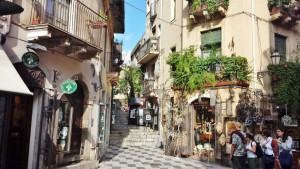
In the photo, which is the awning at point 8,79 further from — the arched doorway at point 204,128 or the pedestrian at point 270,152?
the arched doorway at point 204,128

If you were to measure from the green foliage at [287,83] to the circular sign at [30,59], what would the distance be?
1100 centimetres

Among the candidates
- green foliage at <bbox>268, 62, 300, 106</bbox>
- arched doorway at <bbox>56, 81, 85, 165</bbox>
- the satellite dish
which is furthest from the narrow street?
the satellite dish

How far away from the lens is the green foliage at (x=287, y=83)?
542 inches

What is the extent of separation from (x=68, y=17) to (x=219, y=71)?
7.56 meters

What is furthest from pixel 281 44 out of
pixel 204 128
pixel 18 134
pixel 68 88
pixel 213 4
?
pixel 18 134

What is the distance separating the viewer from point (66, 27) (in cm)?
956

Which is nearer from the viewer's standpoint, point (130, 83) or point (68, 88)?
point (68, 88)

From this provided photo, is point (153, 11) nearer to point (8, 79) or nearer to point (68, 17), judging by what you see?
point (68, 17)

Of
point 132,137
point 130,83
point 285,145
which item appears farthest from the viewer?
point 130,83

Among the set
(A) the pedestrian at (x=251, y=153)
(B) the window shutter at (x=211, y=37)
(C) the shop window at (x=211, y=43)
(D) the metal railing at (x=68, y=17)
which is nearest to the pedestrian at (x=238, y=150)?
(A) the pedestrian at (x=251, y=153)

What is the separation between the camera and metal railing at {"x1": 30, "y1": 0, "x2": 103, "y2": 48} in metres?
8.46

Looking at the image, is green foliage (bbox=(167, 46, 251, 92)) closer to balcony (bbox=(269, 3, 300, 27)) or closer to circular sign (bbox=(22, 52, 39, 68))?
balcony (bbox=(269, 3, 300, 27))

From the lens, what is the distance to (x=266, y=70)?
14750 mm

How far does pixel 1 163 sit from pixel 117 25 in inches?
571
